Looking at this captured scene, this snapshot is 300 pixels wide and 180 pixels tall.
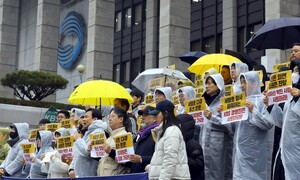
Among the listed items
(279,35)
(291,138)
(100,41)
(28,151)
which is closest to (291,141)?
(291,138)

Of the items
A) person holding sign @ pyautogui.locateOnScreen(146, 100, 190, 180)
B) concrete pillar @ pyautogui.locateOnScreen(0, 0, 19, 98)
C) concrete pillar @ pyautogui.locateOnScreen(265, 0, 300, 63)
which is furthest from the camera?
concrete pillar @ pyautogui.locateOnScreen(0, 0, 19, 98)

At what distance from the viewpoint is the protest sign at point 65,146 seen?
9297 millimetres

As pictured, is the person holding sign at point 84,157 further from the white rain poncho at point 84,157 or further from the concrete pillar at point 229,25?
the concrete pillar at point 229,25

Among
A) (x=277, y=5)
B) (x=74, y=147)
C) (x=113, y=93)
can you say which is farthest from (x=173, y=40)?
(x=74, y=147)

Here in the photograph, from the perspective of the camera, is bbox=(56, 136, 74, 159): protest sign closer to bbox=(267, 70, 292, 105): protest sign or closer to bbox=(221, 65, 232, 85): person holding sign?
bbox=(221, 65, 232, 85): person holding sign

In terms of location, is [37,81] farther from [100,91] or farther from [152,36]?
[100,91]

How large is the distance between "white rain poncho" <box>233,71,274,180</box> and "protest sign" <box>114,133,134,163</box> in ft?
4.69

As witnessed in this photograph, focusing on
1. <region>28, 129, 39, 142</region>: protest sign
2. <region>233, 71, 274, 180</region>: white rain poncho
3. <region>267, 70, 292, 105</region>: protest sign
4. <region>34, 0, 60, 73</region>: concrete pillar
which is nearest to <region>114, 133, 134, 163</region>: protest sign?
<region>233, 71, 274, 180</region>: white rain poncho

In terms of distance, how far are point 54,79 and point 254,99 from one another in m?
20.8

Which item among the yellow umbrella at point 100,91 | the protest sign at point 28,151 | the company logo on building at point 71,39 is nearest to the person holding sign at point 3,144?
the protest sign at point 28,151

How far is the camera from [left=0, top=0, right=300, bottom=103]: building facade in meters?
23.6

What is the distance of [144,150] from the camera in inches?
314

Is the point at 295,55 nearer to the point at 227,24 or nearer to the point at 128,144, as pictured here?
the point at 128,144

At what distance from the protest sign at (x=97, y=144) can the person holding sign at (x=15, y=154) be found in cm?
309
